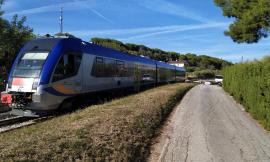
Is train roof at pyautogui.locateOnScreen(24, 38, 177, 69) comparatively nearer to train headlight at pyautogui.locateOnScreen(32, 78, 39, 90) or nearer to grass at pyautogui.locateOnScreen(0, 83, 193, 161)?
train headlight at pyautogui.locateOnScreen(32, 78, 39, 90)

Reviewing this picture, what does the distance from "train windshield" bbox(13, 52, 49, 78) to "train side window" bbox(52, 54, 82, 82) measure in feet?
2.10

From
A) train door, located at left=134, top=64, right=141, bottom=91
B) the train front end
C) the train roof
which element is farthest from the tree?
the train front end

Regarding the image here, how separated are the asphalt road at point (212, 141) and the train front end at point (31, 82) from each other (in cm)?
493

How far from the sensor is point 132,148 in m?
9.03

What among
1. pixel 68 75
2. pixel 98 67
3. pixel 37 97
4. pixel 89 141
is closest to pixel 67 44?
pixel 68 75

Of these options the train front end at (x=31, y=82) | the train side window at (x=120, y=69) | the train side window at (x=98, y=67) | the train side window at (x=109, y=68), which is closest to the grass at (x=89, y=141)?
the train front end at (x=31, y=82)

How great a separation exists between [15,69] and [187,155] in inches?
384

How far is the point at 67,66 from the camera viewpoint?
54.2 feet

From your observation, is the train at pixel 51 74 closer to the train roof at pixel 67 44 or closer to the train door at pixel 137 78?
the train roof at pixel 67 44

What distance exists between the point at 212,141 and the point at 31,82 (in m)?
7.78

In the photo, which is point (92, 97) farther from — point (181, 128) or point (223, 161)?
point (223, 161)

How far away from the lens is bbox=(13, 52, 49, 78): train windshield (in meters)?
15.6

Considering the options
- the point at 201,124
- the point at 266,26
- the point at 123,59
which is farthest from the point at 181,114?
the point at 266,26

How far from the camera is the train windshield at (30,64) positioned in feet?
51.2
